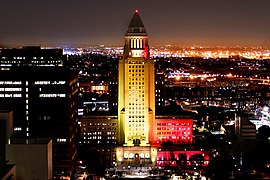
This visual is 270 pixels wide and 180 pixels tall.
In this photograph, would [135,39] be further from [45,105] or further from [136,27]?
[45,105]

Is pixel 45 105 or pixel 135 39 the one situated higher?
pixel 135 39

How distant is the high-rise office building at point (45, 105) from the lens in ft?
153

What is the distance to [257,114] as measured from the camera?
247ft

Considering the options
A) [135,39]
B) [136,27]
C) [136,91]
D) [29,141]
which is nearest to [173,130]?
[136,91]

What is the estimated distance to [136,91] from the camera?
57.3m

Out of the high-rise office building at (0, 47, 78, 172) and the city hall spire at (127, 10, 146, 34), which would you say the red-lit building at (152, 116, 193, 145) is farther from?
the high-rise office building at (0, 47, 78, 172)

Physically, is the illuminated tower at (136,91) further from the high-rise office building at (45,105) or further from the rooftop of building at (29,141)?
the rooftop of building at (29,141)

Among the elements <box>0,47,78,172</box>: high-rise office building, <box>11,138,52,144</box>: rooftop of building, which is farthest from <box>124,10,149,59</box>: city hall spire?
<box>11,138,52,144</box>: rooftop of building

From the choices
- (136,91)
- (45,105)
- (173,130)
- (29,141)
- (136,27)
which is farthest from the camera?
(173,130)

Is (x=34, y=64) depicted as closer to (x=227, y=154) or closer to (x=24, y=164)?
(x=227, y=154)

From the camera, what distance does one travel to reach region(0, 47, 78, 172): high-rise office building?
153 feet

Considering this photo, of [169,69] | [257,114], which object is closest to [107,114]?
[257,114]

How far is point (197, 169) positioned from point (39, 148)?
18.9 m

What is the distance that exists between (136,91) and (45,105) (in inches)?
471
